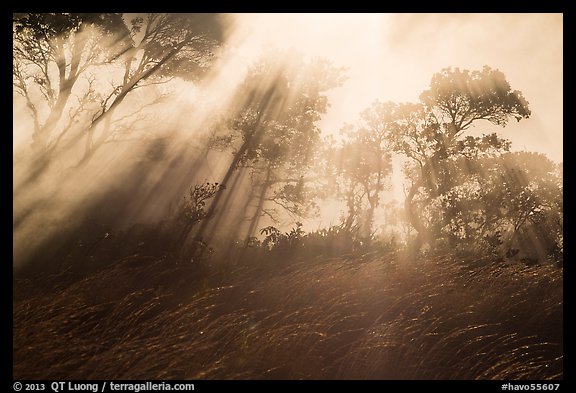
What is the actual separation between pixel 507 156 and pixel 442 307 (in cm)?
2768

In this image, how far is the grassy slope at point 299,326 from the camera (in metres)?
3.80

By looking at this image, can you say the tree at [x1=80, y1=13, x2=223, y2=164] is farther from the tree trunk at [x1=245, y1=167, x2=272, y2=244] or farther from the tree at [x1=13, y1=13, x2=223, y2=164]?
the tree trunk at [x1=245, y1=167, x2=272, y2=244]

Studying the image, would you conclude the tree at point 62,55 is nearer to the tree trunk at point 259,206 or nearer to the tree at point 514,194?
the tree trunk at point 259,206

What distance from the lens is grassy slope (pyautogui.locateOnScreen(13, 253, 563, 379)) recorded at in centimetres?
380

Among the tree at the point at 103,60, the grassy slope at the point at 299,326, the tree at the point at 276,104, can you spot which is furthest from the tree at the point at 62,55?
the grassy slope at the point at 299,326

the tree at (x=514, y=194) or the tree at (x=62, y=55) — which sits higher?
the tree at (x=514, y=194)

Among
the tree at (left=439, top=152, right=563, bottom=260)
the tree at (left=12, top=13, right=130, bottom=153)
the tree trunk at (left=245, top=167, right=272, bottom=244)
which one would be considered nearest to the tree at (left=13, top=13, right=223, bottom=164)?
the tree at (left=12, top=13, right=130, bottom=153)

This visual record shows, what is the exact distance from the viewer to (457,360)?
4.42 metres

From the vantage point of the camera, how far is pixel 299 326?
4359mm

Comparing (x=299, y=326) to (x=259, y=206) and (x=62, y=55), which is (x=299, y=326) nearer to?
(x=62, y=55)

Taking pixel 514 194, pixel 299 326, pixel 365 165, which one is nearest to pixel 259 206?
pixel 365 165
